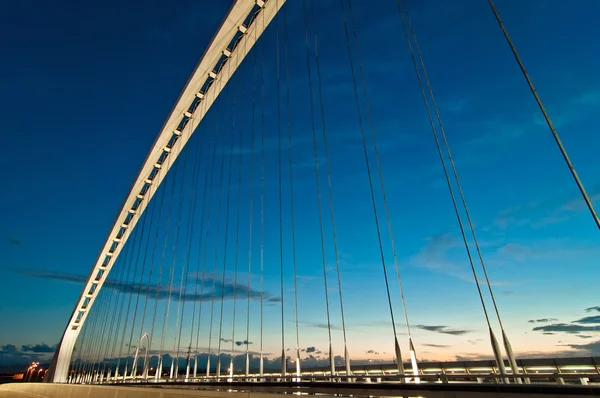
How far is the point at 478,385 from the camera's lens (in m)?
3.00

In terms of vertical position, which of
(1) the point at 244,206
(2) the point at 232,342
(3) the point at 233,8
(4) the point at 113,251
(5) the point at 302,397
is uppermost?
(3) the point at 233,8

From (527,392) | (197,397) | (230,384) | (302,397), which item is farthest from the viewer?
(230,384)

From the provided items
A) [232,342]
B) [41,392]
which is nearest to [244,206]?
[232,342]

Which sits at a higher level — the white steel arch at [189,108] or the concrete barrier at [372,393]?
the white steel arch at [189,108]

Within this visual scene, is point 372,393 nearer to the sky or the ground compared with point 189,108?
nearer to the ground

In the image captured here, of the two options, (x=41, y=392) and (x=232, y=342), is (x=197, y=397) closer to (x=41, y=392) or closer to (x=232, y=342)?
(x=232, y=342)

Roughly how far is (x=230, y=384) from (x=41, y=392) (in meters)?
15.8

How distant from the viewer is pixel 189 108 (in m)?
21.1

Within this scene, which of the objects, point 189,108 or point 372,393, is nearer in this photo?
point 372,393

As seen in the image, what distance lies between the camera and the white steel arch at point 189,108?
15453 mm

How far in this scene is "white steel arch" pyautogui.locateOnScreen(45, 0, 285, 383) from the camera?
15.5 metres

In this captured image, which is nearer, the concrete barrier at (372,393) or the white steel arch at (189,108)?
the concrete barrier at (372,393)

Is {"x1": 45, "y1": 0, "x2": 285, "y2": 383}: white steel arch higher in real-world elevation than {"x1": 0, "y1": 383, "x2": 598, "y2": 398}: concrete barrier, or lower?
higher

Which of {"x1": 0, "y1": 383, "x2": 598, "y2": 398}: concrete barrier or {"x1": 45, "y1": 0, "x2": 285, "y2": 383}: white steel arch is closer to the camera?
{"x1": 0, "y1": 383, "x2": 598, "y2": 398}: concrete barrier
